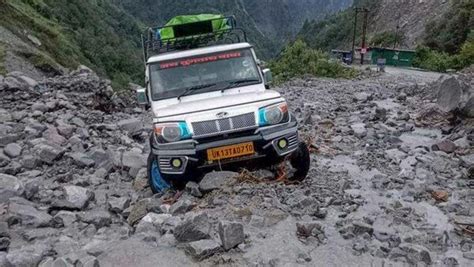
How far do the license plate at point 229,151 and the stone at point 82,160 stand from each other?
2.92 m

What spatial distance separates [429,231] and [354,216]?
83cm

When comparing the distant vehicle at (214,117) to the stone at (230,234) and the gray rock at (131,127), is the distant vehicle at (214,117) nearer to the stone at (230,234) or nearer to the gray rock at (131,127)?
the stone at (230,234)

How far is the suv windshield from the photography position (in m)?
7.27

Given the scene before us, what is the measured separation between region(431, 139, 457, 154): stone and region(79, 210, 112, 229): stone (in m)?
6.18

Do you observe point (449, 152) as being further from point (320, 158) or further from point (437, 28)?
point (437, 28)

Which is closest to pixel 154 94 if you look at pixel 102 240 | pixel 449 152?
pixel 102 240

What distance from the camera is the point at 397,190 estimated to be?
6965 millimetres

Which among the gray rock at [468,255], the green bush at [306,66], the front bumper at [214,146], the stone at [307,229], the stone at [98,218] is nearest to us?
the gray rock at [468,255]

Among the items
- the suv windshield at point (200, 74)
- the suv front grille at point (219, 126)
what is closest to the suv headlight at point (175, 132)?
the suv front grille at point (219, 126)

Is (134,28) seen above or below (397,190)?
below

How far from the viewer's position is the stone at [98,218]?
5.71 m

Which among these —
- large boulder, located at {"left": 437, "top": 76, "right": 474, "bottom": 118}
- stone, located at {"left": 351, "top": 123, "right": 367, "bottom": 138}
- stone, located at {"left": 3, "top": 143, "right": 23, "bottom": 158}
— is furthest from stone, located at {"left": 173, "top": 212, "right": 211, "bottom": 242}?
large boulder, located at {"left": 437, "top": 76, "right": 474, "bottom": 118}

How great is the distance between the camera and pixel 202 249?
4773 mm

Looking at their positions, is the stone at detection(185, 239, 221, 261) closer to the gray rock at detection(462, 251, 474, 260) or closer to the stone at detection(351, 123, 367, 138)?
the gray rock at detection(462, 251, 474, 260)
